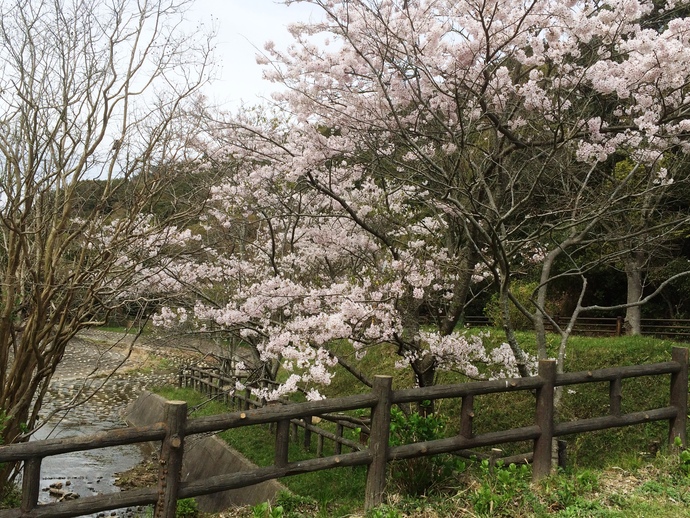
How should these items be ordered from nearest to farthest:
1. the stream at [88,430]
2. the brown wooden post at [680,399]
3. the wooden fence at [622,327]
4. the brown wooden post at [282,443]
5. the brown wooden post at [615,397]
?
the brown wooden post at [282,443] → the brown wooden post at [615,397] → the brown wooden post at [680,399] → the stream at [88,430] → the wooden fence at [622,327]

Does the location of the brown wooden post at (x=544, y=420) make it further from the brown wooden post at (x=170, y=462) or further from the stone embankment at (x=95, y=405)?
the stone embankment at (x=95, y=405)

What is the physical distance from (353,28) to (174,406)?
14.5 ft

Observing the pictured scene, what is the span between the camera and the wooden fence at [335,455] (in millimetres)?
3793

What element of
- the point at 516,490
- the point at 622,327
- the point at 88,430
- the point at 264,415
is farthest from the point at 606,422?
the point at 88,430

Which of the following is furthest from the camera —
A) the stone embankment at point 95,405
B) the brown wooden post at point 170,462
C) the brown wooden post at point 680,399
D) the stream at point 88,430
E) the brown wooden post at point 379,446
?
the stream at point 88,430

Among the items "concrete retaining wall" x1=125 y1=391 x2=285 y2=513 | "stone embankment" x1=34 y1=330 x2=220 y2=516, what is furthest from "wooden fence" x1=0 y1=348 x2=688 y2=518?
"concrete retaining wall" x1=125 y1=391 x2=285 y2=513

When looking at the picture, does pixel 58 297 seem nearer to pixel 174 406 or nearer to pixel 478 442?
pixel 174 406

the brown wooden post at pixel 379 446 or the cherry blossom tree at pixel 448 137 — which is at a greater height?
the cherry blossom tree at pixel 448 137

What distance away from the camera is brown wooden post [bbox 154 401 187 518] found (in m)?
4.09

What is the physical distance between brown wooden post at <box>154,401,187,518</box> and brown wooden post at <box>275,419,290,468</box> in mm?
708

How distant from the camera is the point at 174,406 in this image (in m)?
4.15

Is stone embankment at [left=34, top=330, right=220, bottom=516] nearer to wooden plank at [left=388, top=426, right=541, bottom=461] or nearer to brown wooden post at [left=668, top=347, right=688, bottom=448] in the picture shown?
wooden plank at [left=388, top=426, right=541, bottom=461]

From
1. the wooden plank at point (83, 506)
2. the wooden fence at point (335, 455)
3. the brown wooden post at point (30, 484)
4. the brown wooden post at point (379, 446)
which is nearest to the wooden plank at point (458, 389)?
the wooden fence at point (335, 455)

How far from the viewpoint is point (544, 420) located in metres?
5.12
